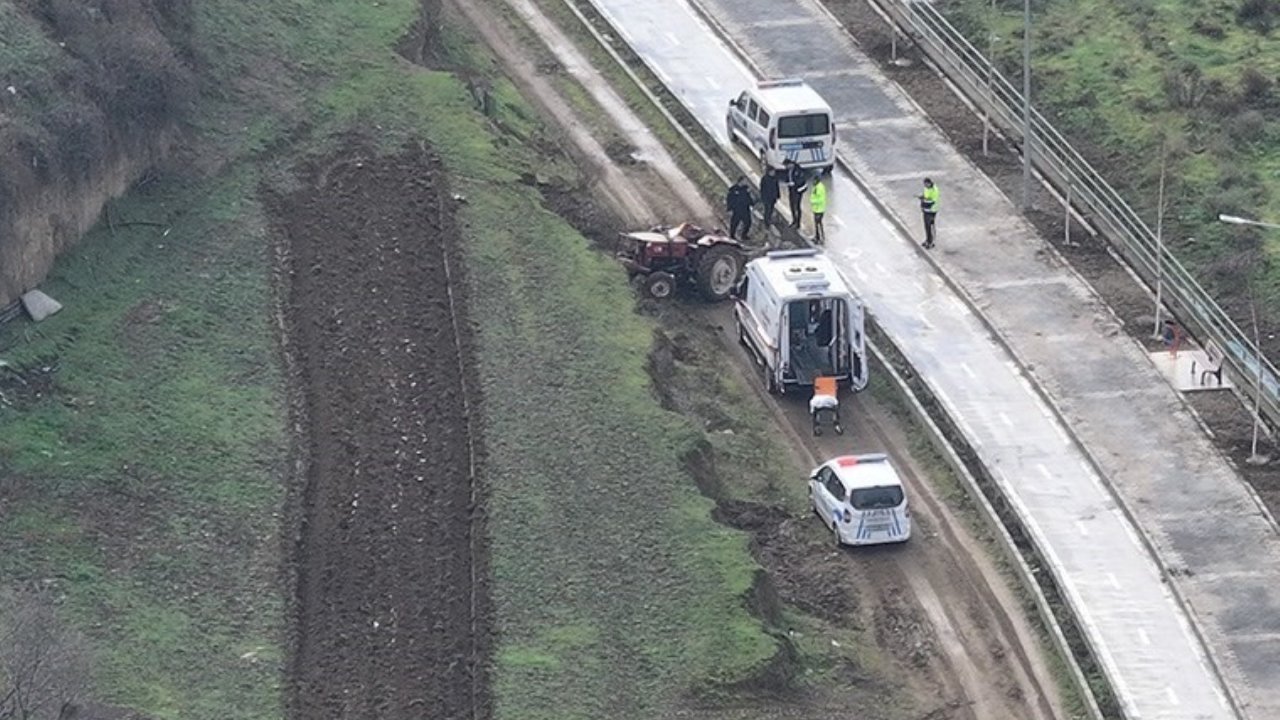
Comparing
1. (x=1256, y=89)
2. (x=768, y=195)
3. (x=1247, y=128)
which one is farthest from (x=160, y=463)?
(x=1256, y=89)

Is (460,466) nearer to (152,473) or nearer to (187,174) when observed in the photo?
(152,473)

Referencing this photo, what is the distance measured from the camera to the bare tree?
3775 centimetres

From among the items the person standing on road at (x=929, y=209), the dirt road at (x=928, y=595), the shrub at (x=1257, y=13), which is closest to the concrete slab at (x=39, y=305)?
the dirt road at (x=928, y=595)

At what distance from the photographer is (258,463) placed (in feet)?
153

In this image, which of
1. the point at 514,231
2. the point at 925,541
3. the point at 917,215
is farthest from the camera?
the point at 917,215

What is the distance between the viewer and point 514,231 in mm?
58312

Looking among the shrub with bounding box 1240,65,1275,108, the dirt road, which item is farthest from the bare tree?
the shrub with bounding box 1240,65,1275,108

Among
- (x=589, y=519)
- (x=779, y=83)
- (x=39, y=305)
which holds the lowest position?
(x=589, y=519)

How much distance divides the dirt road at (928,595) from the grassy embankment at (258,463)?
2.48m

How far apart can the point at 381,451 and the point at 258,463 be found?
240 centimetres

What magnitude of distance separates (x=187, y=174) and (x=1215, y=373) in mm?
21148

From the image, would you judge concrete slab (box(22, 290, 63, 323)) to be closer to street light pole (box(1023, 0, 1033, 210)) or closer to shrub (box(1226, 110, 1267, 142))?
street light pole (box(1023, 0, 1033, 210))

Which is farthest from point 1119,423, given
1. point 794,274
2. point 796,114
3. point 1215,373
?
point 796,114

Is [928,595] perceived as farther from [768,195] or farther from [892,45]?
[892,45]
